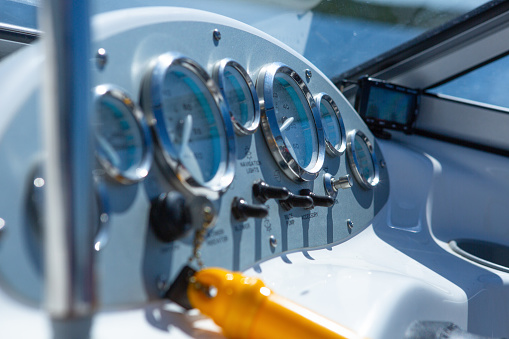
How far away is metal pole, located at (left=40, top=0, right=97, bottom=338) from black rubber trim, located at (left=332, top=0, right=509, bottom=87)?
167 cm

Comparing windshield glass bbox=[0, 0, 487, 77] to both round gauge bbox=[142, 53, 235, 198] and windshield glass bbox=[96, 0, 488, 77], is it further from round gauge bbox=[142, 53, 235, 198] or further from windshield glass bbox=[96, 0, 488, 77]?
round gauge bbox=[142, 53, 235, 198]

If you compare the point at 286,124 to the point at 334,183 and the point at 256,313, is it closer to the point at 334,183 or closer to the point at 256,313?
the point at 334,183

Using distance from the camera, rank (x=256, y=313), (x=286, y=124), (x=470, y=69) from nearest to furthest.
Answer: (x=256, y=313), (x=286, y=124), (x=470, y=69)

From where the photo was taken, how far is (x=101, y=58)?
61 centimetres

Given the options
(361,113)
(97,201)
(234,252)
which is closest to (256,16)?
(361,113)

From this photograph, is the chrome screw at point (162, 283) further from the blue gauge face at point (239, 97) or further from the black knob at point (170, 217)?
the blue gauge face at point (239, 97)

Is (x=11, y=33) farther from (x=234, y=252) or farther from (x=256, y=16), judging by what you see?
(x=234, y=252)

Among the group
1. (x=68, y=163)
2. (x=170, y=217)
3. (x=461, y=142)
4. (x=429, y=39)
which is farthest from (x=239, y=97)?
(x=429, y=39)

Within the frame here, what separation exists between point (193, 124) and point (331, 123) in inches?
20.8

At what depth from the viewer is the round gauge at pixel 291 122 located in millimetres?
924

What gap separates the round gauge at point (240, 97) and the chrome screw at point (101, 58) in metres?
0.25

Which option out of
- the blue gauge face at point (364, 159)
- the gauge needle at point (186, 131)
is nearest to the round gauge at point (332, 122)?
the blue gauge face at point (364, 159)

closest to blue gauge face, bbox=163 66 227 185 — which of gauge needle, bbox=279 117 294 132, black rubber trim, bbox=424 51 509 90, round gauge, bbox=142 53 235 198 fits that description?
round gauge, bbox=142 53 235 198

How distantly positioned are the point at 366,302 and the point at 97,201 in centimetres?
42
